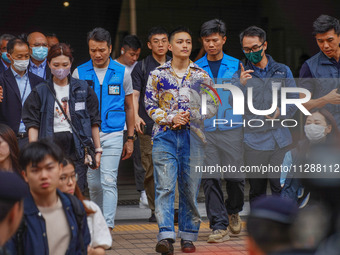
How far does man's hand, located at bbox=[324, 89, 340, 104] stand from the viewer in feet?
21.2

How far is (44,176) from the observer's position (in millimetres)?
3848

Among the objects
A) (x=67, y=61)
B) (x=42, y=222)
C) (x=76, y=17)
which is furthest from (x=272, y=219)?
(x=76, y=17)

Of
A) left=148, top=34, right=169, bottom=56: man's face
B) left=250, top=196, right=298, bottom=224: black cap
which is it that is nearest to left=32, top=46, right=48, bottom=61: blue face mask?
left=148, top=34, right=169, bottom=56: man's face

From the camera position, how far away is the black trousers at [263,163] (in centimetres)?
676

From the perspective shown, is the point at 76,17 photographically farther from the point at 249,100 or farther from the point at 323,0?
the point at 249,100

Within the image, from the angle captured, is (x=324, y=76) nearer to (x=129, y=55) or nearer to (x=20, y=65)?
(x=20, y=65)

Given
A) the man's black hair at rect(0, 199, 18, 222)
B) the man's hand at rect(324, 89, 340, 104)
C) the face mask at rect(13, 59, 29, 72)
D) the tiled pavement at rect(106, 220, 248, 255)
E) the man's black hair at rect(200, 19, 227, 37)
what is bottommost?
the tiled pavement at rect(106, 220, 248, 255)

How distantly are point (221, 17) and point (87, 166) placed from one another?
5.40m

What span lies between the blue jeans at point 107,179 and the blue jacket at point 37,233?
2.87 m

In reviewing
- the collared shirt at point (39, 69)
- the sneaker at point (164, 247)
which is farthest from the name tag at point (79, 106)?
the collared shirt at point (39, 69)

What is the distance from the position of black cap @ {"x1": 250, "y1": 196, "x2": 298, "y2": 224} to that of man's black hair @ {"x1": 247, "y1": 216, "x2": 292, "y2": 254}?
12mm

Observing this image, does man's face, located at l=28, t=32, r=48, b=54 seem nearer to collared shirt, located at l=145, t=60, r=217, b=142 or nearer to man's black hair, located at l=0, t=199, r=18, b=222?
collared shirt, located at l=145, t=60, r=217, b=142

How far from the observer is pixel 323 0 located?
1111cm

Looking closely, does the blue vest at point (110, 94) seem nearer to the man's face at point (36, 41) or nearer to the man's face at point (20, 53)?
the man's face at point (20, 53)
